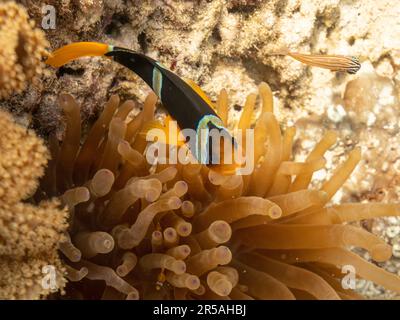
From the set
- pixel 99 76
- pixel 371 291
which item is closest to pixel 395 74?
pixel 371 291

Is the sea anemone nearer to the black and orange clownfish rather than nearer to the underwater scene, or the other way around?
the underwater scene

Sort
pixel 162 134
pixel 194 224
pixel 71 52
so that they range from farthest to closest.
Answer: pixel 194 224
pixel 162 134
pixel 71 52

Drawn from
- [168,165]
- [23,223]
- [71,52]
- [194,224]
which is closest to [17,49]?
[71,52]

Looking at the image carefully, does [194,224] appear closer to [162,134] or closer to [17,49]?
[162,134]

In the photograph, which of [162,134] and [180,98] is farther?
[162,134]

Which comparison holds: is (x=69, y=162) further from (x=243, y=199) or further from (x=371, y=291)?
(x=371, y=291)

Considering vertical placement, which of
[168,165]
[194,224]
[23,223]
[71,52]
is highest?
[71,52]

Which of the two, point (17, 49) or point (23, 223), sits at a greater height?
point (17, 49)
